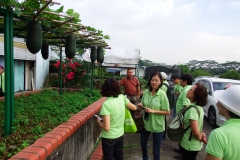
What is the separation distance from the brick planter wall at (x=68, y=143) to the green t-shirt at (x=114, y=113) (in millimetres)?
506

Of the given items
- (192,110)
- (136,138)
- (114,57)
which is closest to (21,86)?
(114,57)

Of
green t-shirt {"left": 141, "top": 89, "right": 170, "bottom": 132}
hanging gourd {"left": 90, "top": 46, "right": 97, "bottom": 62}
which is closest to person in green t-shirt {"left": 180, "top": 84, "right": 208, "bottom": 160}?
green t-shirt {"left": 141, "top": 89, "right": 170, "bottom": 132}

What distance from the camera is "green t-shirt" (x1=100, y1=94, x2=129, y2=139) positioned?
7.95 ft

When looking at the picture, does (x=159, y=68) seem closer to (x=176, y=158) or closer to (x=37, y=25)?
(x=176, y=158)

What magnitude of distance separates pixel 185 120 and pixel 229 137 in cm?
130

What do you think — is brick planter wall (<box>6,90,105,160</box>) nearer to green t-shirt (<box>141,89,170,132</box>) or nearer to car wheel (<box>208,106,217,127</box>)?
green t-shirt (<box>141,89,170,132</box>)

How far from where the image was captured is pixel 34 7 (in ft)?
8.48

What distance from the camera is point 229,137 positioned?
132 cm

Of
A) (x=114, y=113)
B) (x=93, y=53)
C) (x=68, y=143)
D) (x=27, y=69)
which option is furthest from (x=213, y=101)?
(x=27, y=69)

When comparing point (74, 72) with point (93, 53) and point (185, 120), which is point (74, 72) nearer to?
point (93, 53)

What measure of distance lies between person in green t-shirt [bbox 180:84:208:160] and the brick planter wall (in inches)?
60.2

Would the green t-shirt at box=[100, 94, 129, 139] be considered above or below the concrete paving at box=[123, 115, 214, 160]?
above

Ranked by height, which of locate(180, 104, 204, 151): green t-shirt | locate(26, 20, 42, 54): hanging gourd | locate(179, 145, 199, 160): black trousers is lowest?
locate(179, 145, 199, 160): black trousers

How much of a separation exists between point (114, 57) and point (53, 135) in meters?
9.50
